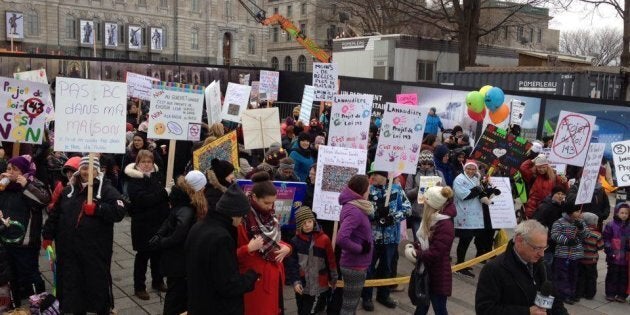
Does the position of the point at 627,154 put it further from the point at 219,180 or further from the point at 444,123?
the point at 444,123

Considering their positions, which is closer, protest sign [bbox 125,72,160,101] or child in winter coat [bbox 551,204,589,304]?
child in winter coat [bbox 551,204,589,304]

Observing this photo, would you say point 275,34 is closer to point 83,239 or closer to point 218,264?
point 83,239

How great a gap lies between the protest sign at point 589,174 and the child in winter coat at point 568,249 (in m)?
0.16

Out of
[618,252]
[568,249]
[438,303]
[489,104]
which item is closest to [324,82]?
[489,104]

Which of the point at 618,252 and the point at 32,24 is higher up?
the point at 32,24

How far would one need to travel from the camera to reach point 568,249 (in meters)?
6.82

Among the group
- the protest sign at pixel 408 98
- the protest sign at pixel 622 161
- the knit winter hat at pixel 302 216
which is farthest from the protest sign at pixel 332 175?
the protest sign at pixel 408 98

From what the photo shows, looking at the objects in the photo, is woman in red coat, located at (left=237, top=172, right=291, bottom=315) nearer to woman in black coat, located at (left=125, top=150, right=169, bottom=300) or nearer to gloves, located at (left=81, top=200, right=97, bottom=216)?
gloves, located at (left=81, top=200, right=97, bottom=216)

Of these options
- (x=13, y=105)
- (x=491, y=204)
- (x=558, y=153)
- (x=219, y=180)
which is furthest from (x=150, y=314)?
(x=558, y=153)

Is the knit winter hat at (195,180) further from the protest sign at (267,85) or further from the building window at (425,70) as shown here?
the building window at (425,70)

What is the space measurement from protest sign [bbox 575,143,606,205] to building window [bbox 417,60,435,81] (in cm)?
2070

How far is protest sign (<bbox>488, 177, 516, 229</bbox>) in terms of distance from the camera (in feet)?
25.5

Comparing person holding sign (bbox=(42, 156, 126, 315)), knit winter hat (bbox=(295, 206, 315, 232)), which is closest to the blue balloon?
knit winter hat (bbox=(295, 206, 315, 232))

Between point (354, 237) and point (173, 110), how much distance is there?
11.3 feet
